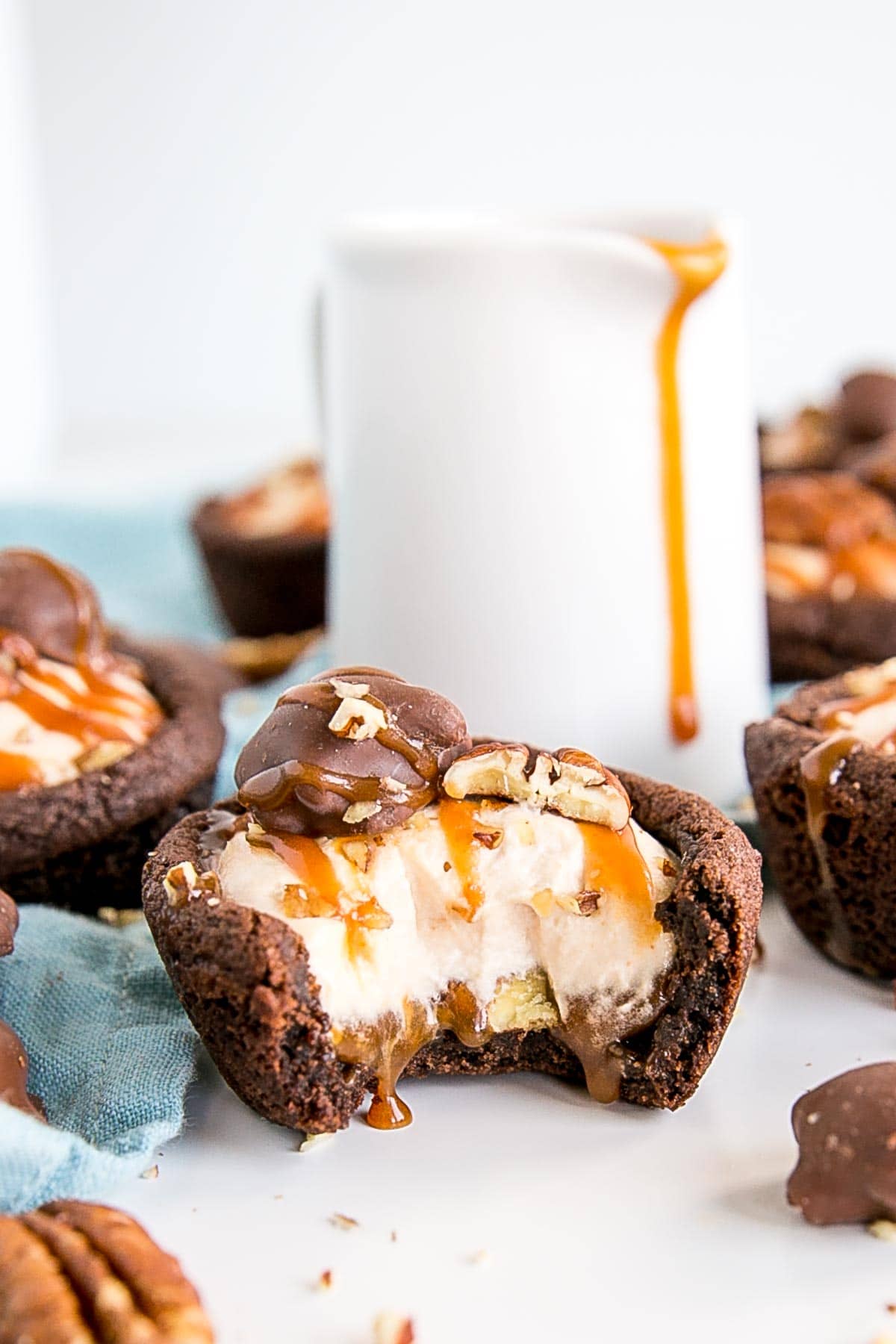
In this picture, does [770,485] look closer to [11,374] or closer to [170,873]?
[170,873]

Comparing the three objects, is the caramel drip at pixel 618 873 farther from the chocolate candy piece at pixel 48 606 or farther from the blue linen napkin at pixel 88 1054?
the chocolate candy piece at pixel 48 606

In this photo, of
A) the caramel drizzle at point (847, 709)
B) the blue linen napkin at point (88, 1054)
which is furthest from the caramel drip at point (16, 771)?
the caramel drizzle at point (847, 709)

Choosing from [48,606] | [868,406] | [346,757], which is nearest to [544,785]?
[346,757]

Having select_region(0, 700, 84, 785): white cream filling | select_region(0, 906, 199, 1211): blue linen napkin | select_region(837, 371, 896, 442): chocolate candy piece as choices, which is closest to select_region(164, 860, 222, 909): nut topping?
select_region(0, 906, 199, 1211): blue linen napkin

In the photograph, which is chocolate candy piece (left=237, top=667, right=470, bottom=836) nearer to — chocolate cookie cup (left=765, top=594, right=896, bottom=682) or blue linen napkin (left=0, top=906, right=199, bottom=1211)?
blue linen napkin (left=0, top=906, right=199, bottom=1211)

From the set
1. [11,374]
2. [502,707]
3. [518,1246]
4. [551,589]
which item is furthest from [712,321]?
[11,374]
